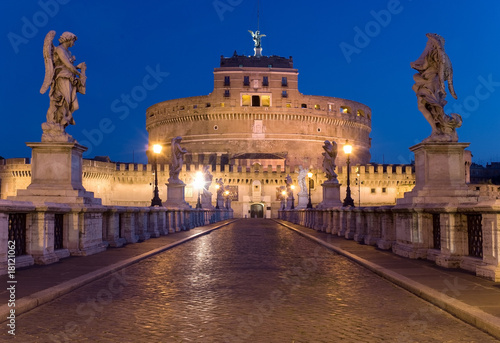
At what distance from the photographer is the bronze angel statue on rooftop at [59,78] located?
11.0m

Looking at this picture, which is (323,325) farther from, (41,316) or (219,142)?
(219,142)

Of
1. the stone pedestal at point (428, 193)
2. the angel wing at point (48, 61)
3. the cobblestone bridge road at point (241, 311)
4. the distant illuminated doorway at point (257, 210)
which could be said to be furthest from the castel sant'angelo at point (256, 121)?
the cobblestone bridge road at point (241, 311)

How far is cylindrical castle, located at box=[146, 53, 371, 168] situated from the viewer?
86.2 metres

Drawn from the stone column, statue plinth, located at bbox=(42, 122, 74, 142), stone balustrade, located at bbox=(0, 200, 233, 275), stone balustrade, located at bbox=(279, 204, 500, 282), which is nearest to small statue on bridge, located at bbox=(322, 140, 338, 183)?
stone balustrade, located at bbox=(279, 204, 500, 282)

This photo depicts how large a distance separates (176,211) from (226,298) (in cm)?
1632

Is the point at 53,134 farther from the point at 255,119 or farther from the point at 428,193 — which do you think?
the point at 255,119

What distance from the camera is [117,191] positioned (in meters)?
74.4

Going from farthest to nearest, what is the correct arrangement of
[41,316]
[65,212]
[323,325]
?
1. [65,212]
2. [41,316]
3. [323,325]

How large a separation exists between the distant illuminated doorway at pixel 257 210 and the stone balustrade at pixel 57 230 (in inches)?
2476

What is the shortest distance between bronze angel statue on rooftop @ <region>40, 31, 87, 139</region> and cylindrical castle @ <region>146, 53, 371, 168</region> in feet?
235

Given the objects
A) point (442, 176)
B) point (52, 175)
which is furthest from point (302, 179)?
point (52, 175)

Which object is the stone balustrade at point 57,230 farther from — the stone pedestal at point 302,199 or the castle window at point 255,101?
the castle window at point 255,101

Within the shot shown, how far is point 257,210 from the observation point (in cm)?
7800

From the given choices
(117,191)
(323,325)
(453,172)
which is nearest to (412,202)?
(453,172)
